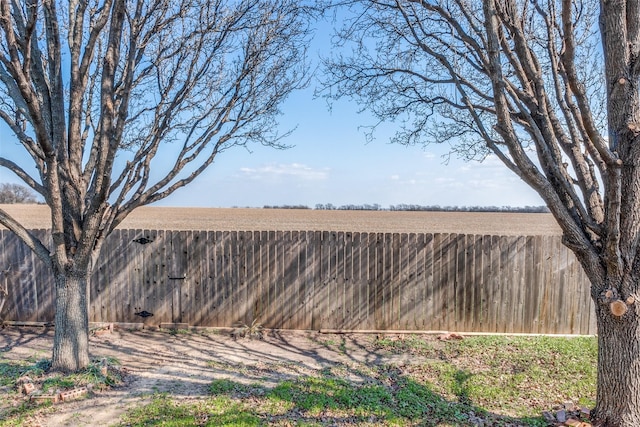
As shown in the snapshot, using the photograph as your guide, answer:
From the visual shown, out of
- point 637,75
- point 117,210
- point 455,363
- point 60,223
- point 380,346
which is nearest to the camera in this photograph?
point 637,75

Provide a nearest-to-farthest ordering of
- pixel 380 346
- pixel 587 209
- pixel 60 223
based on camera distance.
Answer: pixel 587 209, pixel 60 223, pixel 380 346

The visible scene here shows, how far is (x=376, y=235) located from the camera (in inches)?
225

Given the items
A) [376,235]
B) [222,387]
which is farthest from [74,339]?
[376,235]

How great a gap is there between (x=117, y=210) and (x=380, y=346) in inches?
154

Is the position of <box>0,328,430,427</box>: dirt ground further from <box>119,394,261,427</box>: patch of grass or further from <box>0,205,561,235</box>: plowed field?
<box>0,205,561,235</box>: plowed field

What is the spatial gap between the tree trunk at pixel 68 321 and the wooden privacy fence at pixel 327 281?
207 cm

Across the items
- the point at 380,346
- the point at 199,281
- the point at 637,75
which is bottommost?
the point at 380,346

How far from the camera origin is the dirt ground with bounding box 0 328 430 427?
10.5 ft

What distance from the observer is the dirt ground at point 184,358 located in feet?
10.5

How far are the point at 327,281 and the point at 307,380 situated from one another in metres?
2.03

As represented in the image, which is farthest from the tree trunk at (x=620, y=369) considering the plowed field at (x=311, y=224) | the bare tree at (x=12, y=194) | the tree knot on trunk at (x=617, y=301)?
the bare tree at (x=12, y=194)

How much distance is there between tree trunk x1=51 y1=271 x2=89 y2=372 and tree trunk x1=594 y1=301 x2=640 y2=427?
16.6ft

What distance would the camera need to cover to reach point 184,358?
14.7 feet

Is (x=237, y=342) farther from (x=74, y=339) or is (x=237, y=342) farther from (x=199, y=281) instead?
(x=74, y=339)
